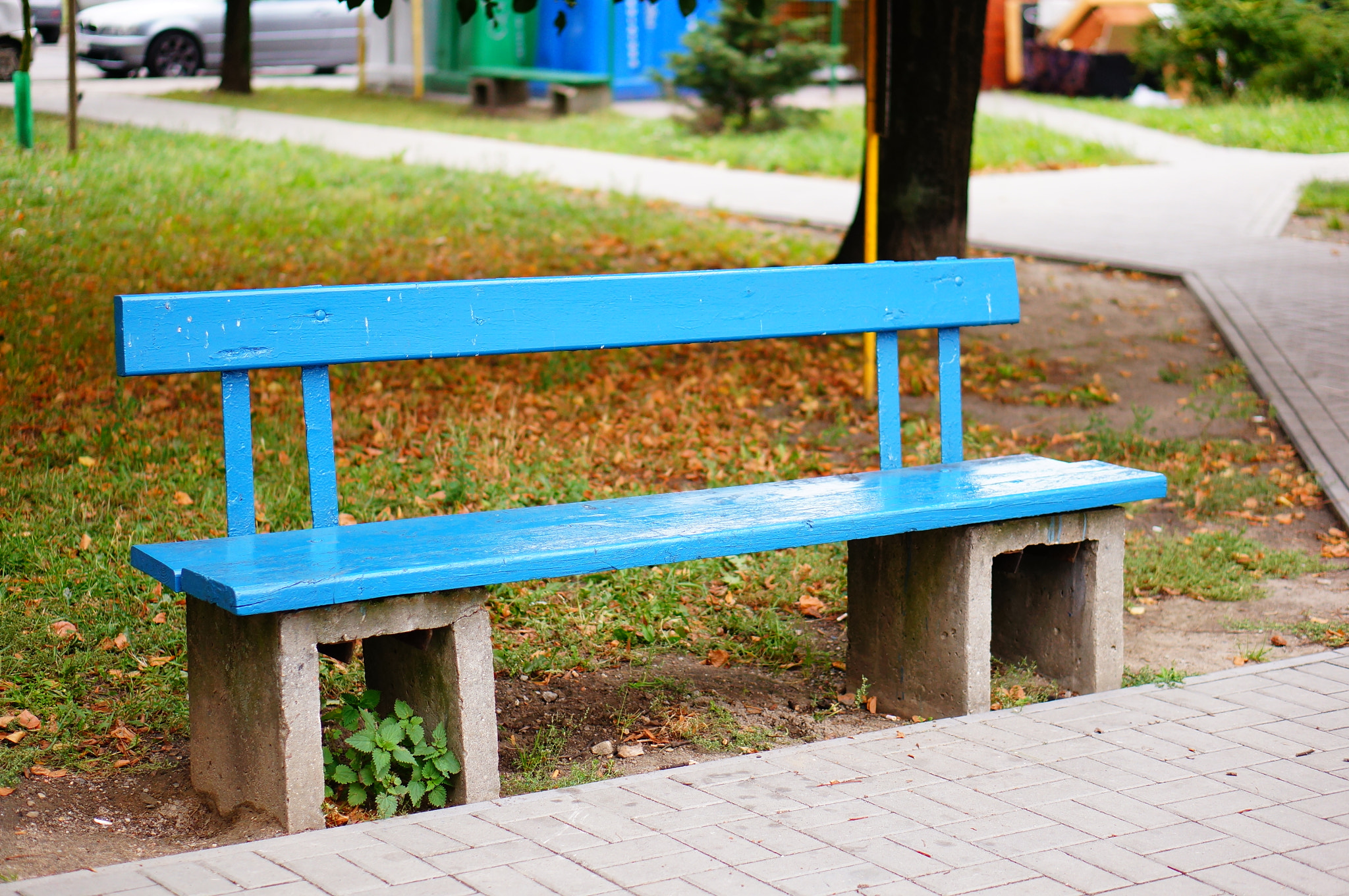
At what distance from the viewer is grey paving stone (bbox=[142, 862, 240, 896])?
267 centimetres

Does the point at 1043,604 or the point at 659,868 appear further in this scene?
the point at 1043,604

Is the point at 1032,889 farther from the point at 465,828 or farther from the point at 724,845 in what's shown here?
the point at 465,828

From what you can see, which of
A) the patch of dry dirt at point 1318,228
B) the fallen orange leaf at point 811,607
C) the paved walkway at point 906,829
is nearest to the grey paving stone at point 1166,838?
the paved walkway at point 906,829

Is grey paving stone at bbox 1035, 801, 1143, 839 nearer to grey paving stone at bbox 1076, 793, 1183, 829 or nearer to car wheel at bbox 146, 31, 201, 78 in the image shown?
grey paving stone at bbox 1076, 793, 1183, 829

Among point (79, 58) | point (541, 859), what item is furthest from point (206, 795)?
point (79, 58)

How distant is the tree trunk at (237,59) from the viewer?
59.4ft

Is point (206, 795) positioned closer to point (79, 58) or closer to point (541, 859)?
point (541, 859)

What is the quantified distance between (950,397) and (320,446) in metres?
1.81

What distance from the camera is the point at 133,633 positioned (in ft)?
13.3

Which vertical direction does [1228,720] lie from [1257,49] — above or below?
below

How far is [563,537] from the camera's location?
3.30 meters

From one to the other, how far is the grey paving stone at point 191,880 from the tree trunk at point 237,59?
16943 mm

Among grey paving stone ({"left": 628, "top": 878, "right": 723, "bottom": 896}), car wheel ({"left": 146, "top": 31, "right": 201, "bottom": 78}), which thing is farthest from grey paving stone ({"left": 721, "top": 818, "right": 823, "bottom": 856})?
car wheel ({"left": 146, "top": 31, "right": 201, "bottom": 78})

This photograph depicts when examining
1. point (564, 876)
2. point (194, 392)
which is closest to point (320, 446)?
point (564, 876)
